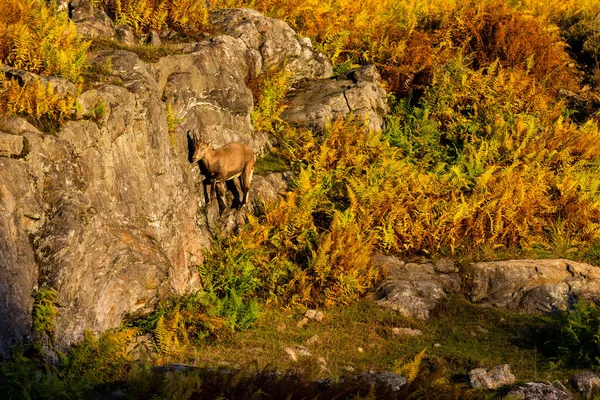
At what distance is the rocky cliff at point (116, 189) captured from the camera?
11.5m

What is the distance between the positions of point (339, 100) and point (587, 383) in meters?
9.68

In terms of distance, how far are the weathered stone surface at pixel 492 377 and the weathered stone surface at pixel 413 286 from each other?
106 inches

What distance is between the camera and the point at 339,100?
19797 millimetres

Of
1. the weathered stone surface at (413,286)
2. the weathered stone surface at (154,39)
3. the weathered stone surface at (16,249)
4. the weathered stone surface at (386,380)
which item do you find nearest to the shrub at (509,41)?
the weathered stone surface at (413,286)

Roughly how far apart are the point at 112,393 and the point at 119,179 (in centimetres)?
610

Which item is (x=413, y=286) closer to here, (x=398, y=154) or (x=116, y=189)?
(x=398, y=154)

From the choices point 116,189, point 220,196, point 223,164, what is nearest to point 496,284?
point 220,196

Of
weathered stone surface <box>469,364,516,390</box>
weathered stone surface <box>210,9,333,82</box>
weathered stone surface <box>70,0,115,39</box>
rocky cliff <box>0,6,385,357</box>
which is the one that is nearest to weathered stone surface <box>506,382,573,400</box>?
weathered stone surface <box>469,364,516,390</box>

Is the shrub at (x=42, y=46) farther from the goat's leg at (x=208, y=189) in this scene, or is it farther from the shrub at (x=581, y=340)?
the shrub at (x=581, y=340)

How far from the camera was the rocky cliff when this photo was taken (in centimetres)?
1152

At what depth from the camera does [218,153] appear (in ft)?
52.6

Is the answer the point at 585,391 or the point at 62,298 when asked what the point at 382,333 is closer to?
the point at 585,391

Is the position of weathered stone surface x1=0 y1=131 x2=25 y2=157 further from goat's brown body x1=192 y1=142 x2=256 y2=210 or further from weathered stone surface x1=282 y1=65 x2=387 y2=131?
weathered stone surface x1=282 y1=65 x2=387 y2=131

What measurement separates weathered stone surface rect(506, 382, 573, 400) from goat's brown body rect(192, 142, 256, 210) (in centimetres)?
725
